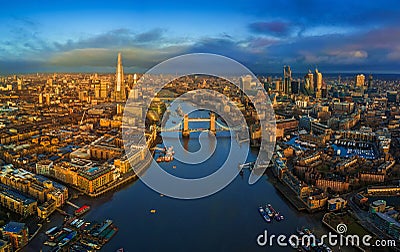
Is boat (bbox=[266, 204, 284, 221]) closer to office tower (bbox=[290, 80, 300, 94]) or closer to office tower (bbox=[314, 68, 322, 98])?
office tower (bbox=[314, 68, 322, 98])

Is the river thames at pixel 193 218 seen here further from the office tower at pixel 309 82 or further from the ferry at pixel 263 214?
the office tower at pixel 309 82

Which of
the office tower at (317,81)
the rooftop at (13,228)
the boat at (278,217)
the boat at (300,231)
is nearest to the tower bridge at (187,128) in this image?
the boat at (278,217)

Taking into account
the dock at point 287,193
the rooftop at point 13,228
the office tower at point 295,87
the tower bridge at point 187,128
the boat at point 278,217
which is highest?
the office tower at point 295,87

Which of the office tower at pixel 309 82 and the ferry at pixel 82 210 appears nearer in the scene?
the ferry at pixel 82 210

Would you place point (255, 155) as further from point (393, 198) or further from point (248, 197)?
point (393, 198)

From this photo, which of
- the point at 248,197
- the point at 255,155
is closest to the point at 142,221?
the point at 248,197

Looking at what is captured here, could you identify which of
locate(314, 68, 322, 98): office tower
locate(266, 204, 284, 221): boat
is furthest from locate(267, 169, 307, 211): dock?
locate(314, 68, 322, 98): office tower
